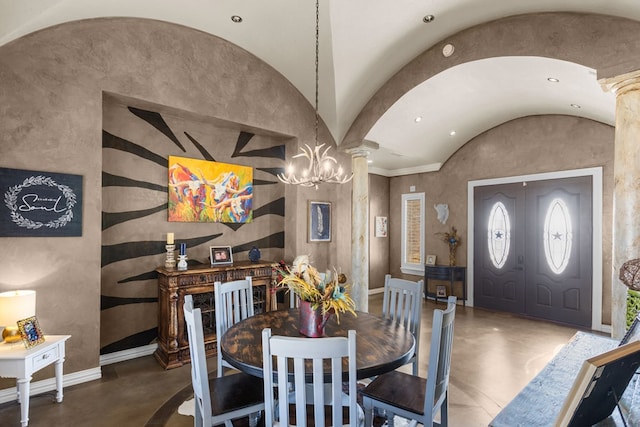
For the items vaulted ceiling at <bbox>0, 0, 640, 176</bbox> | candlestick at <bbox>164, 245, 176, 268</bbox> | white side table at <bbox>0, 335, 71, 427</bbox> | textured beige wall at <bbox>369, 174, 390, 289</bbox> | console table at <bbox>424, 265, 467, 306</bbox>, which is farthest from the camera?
textured beige wall at <bbox>369, 174, 390, 289</bbox>

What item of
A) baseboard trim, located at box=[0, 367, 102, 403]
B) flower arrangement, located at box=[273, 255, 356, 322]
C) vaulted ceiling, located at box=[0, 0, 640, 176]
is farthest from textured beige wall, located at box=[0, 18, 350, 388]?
flower arrangement, located at box=[273, 255, 356, 322]

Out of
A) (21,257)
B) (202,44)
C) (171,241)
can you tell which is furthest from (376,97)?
(21,257)

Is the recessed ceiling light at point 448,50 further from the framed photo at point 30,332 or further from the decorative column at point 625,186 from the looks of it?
the framed photo at point 30,332

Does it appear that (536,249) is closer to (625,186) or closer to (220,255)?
(625,186)

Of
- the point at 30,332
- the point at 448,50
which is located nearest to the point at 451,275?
the point at 448,50

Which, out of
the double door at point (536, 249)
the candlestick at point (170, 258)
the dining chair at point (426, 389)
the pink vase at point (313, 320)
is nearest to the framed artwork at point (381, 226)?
the double door at point (536, 249)

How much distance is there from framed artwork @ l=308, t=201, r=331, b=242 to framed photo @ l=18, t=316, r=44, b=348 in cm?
329

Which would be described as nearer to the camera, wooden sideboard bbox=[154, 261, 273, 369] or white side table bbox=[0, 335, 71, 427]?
white side table bbox=[0, 335, 71, 427]

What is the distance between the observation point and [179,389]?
10.3ft

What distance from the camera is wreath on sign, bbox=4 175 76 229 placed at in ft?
9.64

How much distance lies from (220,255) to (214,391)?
91.3 inches

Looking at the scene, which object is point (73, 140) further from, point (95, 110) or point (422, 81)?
point (422, 81)

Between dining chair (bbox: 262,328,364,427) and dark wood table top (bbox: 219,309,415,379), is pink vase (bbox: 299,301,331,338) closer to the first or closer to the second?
dark wood table top (bbox: 219,309,415,379)

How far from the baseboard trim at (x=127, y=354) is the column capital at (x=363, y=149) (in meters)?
3.90
